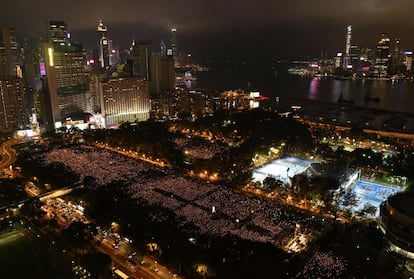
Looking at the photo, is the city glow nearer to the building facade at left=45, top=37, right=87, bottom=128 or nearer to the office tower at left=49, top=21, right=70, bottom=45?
the building facade at left=45, top=37, right=87, bottom=128

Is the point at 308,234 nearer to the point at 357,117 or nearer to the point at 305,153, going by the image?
the point at 305,153

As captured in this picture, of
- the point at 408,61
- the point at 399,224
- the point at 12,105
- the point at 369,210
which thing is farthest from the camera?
the point at 408,61

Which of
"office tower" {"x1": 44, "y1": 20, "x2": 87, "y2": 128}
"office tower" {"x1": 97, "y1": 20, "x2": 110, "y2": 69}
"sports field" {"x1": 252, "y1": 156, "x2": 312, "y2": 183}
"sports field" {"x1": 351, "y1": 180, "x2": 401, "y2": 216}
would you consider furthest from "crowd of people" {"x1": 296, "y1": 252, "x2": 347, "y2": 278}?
"office tower" {"x1": 97, "y1": 20, "x2": 110, "y2": 69}

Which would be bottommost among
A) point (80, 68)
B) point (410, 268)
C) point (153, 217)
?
point (410, 268)

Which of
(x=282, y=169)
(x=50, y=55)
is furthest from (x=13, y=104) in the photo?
(x=282, y=169)

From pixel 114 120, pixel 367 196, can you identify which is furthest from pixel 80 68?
pixel 367 196

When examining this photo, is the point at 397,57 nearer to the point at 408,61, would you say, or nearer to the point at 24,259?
the point at 408,61

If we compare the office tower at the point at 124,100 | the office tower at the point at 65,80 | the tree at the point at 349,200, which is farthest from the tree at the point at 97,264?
the office tower at the point at 124,100
